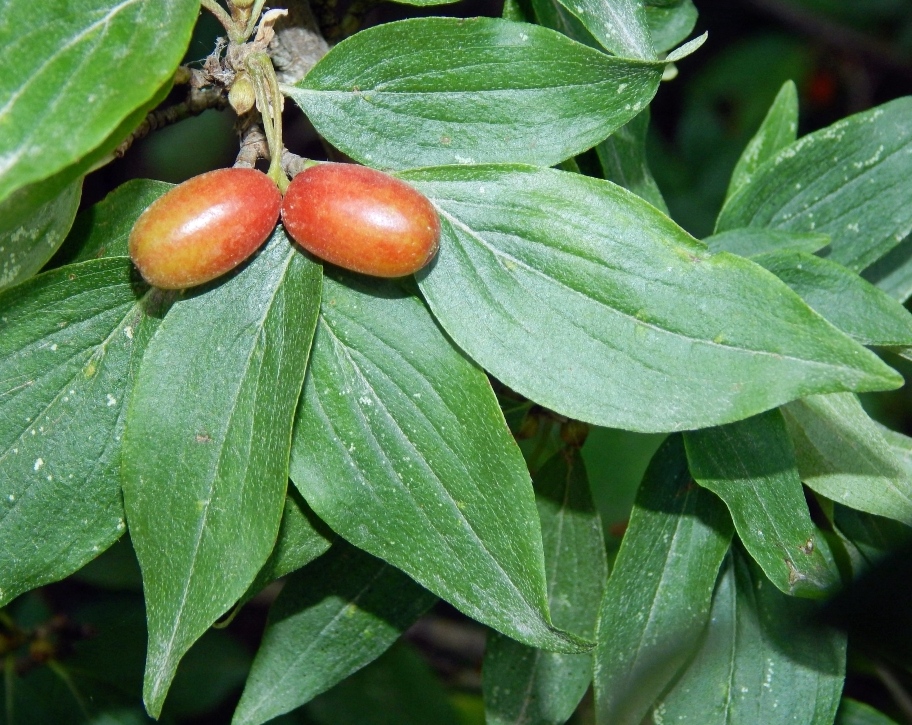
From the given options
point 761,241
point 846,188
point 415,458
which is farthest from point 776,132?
point 415,458

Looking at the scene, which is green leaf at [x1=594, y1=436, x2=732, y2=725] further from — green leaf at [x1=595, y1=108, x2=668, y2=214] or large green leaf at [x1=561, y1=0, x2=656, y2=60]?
large green leaf at [x1=561, y1=0, x2=656, y2=60]

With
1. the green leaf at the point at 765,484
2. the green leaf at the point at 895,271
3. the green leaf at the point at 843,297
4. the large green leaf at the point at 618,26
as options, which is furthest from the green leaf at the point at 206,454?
the green leaf at the point at 895,271

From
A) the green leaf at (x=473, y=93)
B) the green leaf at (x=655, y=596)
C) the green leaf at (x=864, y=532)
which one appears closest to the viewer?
the green leaf at (x=473, y=93)

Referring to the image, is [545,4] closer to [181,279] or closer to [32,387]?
[181,279]

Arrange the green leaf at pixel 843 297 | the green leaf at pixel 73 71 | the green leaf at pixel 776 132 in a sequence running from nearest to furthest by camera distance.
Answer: the green leaf at pixel 73 71
the green leaf at pixel 843 297
the green leaf at pixel 776 132

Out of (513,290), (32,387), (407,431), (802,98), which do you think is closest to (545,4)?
(513,290)

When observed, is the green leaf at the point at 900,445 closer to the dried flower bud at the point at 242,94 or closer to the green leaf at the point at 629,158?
the green leaf at the point at 629,158
